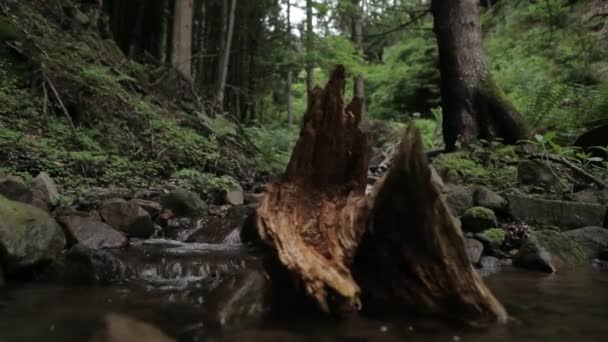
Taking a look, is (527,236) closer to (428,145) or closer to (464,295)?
(464,295)

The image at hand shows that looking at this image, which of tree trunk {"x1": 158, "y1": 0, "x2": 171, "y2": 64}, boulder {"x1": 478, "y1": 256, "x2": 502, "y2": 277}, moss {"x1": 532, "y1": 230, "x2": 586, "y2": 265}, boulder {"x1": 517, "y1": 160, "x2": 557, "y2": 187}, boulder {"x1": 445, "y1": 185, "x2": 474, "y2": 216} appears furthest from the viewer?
tree trunk {"x1": 158, "y1": 0, "x2": 171, "y2": 64}

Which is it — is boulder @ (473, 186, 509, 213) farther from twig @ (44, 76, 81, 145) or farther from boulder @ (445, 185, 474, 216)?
twig @ (44, 76, 81, 145)

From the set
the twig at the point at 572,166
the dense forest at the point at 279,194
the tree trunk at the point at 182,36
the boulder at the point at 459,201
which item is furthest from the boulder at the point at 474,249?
the tree trunk at the point at 182,36

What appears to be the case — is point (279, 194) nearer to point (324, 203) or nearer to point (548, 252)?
point (324, 203)

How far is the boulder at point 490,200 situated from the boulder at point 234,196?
141 inches

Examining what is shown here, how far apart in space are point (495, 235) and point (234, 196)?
4.05m

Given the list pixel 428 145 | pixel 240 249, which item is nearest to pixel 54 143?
pixel 240 249

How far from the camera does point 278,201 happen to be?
3137 millimetres

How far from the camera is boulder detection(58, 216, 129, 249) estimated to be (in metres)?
4.64

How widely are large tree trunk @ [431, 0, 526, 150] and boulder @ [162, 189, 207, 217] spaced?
5009 millimetres

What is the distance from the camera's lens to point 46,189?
567cm

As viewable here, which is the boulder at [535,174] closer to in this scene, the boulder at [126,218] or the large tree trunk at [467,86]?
the large tree trunk at [467,86]

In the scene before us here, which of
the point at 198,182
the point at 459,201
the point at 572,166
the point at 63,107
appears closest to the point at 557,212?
the point at 572,166

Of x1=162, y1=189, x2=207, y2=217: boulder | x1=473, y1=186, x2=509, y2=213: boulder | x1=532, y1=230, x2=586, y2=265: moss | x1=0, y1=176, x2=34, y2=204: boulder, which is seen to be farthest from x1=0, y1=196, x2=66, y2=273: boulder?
x1=473, y1=186, x2=509, y2=213: boulder
